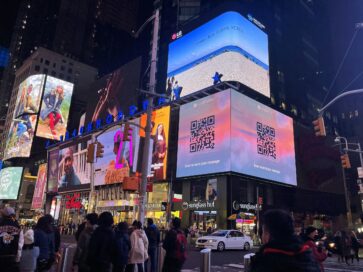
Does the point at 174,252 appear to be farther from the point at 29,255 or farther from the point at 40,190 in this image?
the point at 40,190

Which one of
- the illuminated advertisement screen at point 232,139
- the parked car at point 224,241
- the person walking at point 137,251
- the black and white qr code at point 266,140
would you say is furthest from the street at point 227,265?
the black and white qr code at point 266,140

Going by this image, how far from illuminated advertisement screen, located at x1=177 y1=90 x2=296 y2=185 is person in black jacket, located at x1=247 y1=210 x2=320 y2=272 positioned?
113 feet

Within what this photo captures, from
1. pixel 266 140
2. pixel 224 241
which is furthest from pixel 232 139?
pixel 224 241

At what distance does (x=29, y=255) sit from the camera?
661 centimetres

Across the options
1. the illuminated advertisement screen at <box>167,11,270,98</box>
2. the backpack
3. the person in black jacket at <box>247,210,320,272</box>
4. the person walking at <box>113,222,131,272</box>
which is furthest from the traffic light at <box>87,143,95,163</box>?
the illuminated advertisement screen at <box>167,11,270,98</box>

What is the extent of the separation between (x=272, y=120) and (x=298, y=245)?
44.6m

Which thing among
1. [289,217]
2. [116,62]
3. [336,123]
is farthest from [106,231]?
[116,62]

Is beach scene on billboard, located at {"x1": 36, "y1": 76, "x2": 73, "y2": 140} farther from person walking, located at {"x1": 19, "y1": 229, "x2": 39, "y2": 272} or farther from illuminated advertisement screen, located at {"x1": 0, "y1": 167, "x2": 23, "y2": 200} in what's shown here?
person walking, located at {"x1": 19, "y1": 229, "x2": 39, "y2": 272}

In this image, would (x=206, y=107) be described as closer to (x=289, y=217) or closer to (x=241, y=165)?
(x=241, y=165)

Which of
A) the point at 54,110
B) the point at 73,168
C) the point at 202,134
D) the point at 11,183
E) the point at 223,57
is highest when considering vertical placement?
the point at 54,110

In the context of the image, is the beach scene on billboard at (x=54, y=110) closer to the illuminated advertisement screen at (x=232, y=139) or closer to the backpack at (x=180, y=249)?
the illuminated advertisement screen at (x=232, y=139)

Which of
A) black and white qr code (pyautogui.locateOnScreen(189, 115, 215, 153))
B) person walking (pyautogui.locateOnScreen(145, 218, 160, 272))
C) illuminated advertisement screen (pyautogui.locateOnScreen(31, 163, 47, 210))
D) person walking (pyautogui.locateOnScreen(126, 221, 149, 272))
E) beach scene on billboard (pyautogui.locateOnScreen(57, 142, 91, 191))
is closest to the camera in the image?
person walking (pyautogui.locateOnScreen(126, 221, 149, 272))

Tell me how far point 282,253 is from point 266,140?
137 ft

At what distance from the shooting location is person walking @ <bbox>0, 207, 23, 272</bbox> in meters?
5.97
